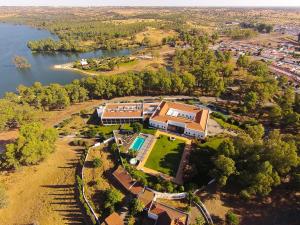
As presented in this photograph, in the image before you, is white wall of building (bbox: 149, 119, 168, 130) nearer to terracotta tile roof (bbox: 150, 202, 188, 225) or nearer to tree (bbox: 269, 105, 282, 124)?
terracotta tile roof (bbox: 150, 202, 188, 225)

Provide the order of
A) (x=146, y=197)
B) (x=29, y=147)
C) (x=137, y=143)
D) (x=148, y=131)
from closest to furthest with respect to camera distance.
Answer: (x=146, y=197) < (x=29, y=147) < (x=137, y=143) < (x=148, y=131)

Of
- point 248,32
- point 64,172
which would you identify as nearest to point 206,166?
point 64,172

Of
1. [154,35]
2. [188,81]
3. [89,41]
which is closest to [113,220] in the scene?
[188,81]

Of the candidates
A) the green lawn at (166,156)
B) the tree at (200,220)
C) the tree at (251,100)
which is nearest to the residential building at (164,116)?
the green lawn at (166,156)

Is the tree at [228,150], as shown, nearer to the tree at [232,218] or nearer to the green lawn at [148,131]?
the tree at [232,218]

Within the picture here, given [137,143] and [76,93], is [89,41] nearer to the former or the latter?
[76,93]

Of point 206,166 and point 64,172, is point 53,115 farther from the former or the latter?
point 206,166
